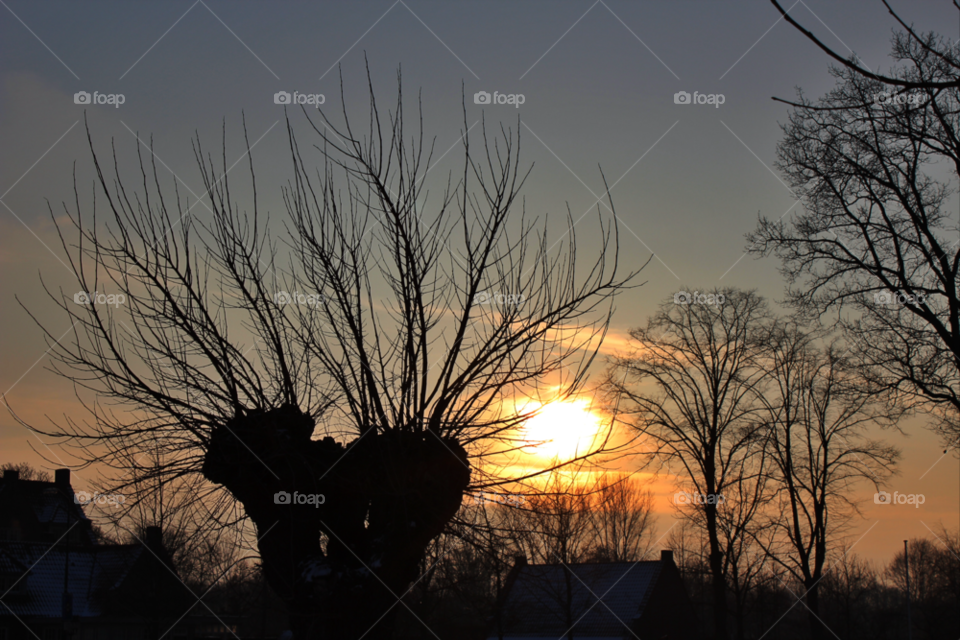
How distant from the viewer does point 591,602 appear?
38094mm

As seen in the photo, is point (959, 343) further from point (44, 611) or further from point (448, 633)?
point (44, 611)

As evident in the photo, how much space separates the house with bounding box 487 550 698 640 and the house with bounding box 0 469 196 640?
15075 mm

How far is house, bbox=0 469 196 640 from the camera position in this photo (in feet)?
101

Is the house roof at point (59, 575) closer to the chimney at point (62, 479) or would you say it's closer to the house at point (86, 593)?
the house at point (86, 593)

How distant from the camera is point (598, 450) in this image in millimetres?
7094

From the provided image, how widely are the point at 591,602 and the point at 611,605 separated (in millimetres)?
1441

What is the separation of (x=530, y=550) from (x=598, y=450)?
2.04 m

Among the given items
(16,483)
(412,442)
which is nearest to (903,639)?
(16,483)

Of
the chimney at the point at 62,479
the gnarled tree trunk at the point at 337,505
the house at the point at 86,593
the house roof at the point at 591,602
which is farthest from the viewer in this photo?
the chimney at the point at 62,479

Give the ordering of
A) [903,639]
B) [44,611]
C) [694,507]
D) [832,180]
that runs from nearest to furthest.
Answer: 1. [832,180]
2. [694,507]
3. [44,611]
4. [903,639]

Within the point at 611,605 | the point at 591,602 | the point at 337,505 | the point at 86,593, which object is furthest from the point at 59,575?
the point at 337,505

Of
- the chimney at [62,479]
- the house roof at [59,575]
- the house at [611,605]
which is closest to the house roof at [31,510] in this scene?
the chimney at [62,479]

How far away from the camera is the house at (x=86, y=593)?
101 ft

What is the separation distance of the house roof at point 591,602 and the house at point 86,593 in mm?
15049
